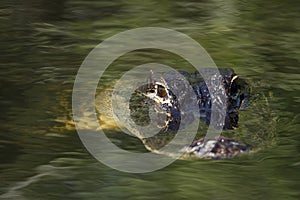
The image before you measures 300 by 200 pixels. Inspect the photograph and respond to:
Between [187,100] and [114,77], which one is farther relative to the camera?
[114,77]

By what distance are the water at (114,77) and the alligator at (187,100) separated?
0.11 metres

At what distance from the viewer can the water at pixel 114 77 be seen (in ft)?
11.4

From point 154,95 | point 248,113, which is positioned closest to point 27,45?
point 154,95

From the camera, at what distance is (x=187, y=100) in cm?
422

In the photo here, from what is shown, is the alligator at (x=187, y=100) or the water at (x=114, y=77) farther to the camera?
the alligator at (x=187, y=100)

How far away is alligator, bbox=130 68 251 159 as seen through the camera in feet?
13.3

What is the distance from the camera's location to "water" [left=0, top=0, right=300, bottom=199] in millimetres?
3482

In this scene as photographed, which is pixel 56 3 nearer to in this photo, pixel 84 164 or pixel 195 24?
pixel 195 24

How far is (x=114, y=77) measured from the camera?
5.02 meters

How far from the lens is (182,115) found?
4.14 metres

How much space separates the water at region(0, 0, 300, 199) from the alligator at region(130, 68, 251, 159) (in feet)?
0.36

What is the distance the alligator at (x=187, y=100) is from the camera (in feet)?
13.3

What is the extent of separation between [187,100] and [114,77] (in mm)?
919

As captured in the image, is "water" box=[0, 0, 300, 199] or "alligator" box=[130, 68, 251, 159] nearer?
"water" box=[0, 0, 300, 199]
